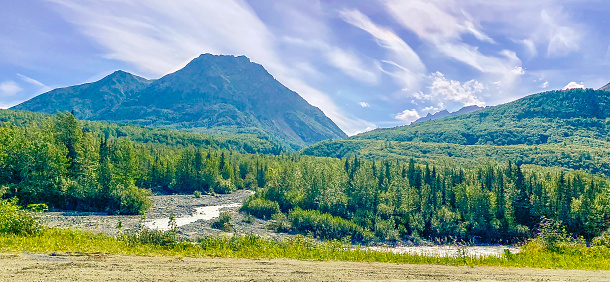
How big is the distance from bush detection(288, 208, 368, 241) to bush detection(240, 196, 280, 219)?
302 inches

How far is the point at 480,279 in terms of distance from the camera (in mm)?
13234

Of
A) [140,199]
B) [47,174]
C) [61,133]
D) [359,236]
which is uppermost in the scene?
[61,133]

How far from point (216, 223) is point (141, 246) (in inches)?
1108

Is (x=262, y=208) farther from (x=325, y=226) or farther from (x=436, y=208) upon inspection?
(x=436, y=208)

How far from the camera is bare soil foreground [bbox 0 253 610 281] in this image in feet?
36.9

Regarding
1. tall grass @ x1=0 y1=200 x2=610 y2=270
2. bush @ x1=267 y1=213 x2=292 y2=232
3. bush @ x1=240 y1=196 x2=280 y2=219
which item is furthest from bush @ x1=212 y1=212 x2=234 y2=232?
tall grass @ x1=0 y1=200 x2=610 y2=270

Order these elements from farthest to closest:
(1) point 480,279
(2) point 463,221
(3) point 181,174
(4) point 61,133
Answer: (3) point 181,174 → (4) point 61,133 → (2) point 463,221 → (1) point 480,279

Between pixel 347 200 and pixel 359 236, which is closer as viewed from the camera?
pixel 359 236

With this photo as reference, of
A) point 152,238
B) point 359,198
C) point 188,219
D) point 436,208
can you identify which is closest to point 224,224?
point 188,219

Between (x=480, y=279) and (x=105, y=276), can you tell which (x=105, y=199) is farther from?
(x=480, y=279)

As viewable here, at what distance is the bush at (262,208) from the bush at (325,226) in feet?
25.1

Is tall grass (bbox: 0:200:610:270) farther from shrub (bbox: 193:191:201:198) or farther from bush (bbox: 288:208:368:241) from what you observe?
shrub (bbox: 193:191:201:198)

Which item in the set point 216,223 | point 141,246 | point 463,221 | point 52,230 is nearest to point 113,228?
point 216,223

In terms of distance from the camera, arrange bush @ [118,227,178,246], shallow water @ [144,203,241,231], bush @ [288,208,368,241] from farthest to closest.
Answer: bush @ [288,208,368,241] → shallow water @ [144,203,241,231] → bush @ [118,227,178,246]
